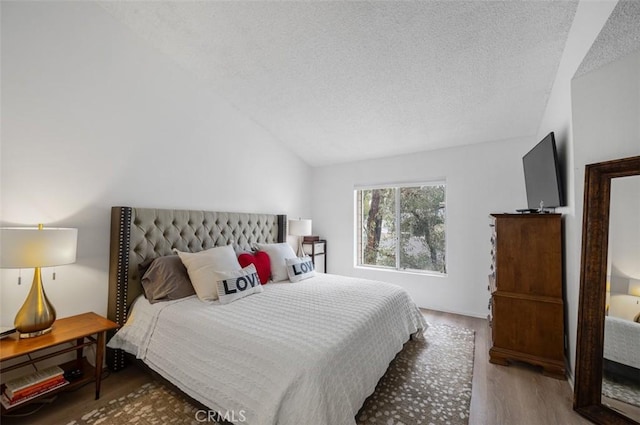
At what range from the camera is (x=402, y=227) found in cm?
424

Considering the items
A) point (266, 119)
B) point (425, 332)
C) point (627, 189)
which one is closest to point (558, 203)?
point (627, 189)

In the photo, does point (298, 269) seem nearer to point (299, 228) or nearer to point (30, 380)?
point (299, 228)

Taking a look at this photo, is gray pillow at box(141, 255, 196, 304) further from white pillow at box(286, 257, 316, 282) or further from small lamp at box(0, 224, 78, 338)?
white pillow at box(286, 257, 316, 282)

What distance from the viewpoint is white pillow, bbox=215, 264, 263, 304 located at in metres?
2.23

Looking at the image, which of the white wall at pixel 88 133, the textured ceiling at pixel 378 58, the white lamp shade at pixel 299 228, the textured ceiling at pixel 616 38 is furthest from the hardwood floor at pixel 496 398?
the textured ceiling at pixel 378 58

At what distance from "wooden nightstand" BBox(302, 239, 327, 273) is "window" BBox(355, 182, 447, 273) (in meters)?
0.61

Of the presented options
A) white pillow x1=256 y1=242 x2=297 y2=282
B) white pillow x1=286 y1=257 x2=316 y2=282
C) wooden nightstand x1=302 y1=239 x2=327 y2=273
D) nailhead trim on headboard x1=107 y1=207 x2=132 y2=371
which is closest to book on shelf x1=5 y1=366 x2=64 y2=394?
nailhead trim on headboard x1=107 y1=207 x2=132 y2=371

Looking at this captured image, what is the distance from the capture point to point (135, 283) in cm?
236

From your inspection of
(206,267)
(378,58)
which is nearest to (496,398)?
(206,267)

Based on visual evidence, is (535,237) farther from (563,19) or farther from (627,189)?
(563,19)

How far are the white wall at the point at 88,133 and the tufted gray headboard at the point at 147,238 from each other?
131mm

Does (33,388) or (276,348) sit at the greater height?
(276,348)

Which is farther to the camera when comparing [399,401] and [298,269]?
[298,269]

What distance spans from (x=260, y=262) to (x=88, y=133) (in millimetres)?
1909
